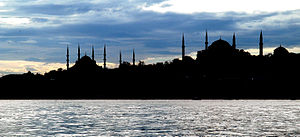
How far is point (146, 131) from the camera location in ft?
149

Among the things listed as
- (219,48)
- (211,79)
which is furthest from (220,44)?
(211,79)

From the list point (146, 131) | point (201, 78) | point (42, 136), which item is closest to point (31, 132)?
point (42, 136)

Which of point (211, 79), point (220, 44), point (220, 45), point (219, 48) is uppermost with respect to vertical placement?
point (220, 44)

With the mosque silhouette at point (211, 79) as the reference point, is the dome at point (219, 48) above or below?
above

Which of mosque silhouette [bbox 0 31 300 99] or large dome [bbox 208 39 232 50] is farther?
large dome [bbox 208 39 232 50]

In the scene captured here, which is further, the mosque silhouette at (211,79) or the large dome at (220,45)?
the large dome at (220,45)

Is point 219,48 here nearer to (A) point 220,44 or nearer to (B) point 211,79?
(A) point 220,44

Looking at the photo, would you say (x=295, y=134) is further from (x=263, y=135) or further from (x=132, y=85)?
(x=132, y=85)

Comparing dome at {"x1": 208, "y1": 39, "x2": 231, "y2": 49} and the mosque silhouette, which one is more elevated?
dome at {"x1": 208, "y1": 39, "x2": 231, "y2": 49}

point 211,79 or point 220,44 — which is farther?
point 220,44

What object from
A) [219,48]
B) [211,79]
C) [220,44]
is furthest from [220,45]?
[211,79]

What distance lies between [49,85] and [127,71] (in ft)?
101

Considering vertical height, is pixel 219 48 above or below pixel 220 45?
below

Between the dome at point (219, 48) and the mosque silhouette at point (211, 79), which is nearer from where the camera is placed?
the mosque silhouette at point (211, 79)
